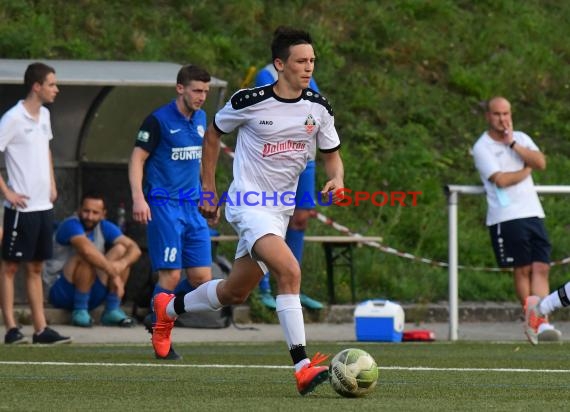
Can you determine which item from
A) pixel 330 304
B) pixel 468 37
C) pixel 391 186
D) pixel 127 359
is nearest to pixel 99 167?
pixel 330 304

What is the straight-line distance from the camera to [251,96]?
28.9ft

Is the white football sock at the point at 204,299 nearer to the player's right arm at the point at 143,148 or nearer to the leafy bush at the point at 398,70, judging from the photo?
the player's right arm at the point at 143,148

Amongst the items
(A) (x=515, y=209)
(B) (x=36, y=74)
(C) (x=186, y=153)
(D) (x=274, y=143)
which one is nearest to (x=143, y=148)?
(C) (x=186, y=153)

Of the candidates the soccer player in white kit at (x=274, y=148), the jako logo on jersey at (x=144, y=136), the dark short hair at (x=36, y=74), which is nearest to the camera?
the soccer player in white kit at (x=274, y=148)

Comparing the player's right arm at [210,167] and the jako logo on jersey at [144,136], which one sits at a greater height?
the jako logo on jersey at [144,136]

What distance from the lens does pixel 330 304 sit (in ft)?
52.2

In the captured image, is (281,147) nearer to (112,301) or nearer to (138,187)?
(138,187)

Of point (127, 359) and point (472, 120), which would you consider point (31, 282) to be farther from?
point (472, 120)

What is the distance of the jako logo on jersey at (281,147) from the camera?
28.6 feet

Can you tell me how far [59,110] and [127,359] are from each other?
5835 millimetres

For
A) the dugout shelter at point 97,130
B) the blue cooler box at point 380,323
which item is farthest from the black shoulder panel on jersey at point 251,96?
the dugout shelter at point 97,130

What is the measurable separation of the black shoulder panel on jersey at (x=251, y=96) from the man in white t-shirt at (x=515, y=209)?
5.14 metres

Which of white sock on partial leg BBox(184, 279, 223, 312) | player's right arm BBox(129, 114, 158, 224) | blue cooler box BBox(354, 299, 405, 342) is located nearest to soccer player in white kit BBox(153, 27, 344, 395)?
white sock on partial leg BBox(184, 279, 223, 312)

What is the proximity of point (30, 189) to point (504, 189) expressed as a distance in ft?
13.6
